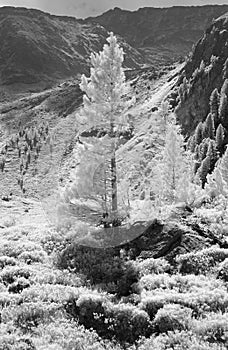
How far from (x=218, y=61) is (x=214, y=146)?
63.2 metres

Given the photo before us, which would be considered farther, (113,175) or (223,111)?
(223,111)

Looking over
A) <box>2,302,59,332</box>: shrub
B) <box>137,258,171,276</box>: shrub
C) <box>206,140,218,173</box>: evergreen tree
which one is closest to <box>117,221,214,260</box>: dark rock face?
<box>137,258,171,276</box>: shrub

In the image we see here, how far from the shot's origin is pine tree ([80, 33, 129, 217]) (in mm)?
22703

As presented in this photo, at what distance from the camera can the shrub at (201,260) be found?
14.8 meters

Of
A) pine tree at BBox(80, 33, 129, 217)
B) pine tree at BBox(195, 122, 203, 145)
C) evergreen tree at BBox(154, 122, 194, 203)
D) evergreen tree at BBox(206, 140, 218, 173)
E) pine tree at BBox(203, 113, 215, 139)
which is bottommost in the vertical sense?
evergreen tree at BBox(206, 140, 218, 173)

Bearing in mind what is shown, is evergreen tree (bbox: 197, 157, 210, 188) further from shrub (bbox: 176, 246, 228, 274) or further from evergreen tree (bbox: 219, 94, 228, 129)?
shrub (bbox: 176, 246, 228, 274)

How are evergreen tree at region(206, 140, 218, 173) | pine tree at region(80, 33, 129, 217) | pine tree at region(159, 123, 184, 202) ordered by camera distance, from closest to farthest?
pine tree at region(80, 33, 129, 217) < pine tree at region(159, 123, 184, 202) < evergreen tree at region(206, 140, 218, 173)

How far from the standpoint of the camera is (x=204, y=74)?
143625 millimetres

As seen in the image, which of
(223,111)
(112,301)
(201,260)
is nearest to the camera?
(112,301)

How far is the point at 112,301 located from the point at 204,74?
140 meters

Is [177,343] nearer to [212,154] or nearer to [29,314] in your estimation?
[29,314]

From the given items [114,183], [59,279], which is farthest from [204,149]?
[59,279]

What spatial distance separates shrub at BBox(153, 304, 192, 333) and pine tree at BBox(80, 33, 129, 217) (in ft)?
38.2

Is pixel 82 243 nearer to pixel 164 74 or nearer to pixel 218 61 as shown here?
pixel 218 61
